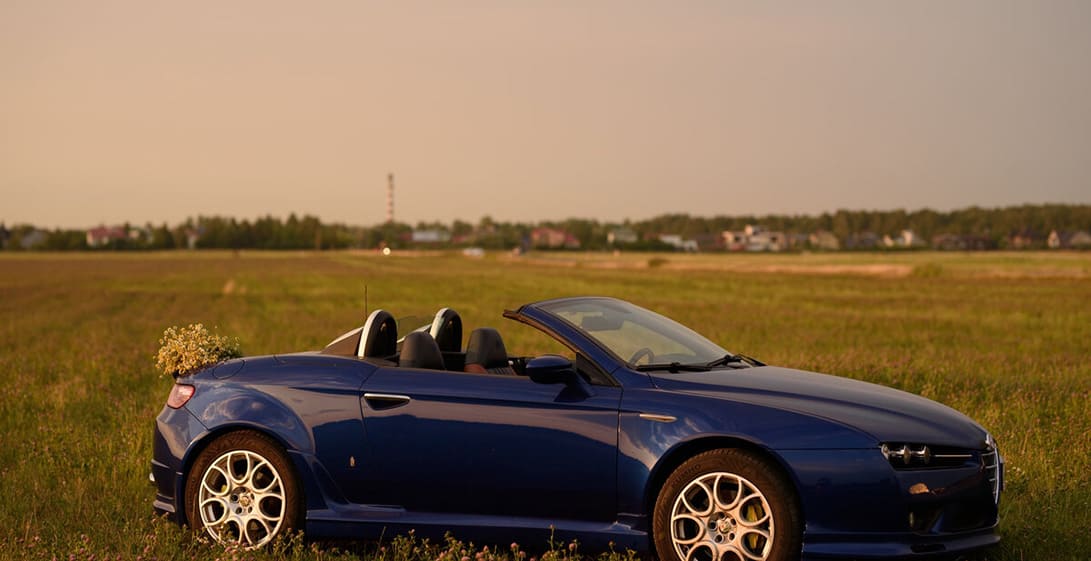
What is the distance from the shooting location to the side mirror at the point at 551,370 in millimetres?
5586

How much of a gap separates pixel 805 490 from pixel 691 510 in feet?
1.75

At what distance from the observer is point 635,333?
6.88 metres

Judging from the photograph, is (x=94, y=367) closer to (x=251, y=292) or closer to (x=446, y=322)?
(x=446, y=322)

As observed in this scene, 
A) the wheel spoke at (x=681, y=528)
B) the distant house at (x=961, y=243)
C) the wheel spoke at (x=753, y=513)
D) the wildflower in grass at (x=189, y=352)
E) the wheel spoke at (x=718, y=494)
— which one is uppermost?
the wildflower in grass at (x=189, y=352)

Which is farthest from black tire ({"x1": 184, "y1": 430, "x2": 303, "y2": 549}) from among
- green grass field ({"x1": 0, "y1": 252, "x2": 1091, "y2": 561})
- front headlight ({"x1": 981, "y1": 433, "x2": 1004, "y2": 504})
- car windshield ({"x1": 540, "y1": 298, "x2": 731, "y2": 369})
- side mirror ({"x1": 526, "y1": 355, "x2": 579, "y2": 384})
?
front headlight ({"x1": 981, "y1": 433, "x2": 1004, "y2": 504})

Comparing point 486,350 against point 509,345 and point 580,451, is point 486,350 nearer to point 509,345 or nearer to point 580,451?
point 580,451

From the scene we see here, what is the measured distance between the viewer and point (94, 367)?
15.7 metres

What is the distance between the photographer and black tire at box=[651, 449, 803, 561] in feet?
17.4

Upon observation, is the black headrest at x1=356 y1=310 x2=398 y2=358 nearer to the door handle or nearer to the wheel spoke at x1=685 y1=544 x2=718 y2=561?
the door handle

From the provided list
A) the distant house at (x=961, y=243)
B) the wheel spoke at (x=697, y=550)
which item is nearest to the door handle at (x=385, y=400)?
the wheel spoke at (x=697, y=550)

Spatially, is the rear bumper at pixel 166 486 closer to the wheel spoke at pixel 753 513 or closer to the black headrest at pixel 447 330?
the black headrest at pixel 447 330

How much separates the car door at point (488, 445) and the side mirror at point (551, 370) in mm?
A: 108

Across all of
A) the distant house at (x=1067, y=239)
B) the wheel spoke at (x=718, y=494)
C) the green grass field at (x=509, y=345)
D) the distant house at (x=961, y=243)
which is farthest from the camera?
the distant house at (x=961, y=243)

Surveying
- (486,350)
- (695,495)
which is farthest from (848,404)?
(486,350)
